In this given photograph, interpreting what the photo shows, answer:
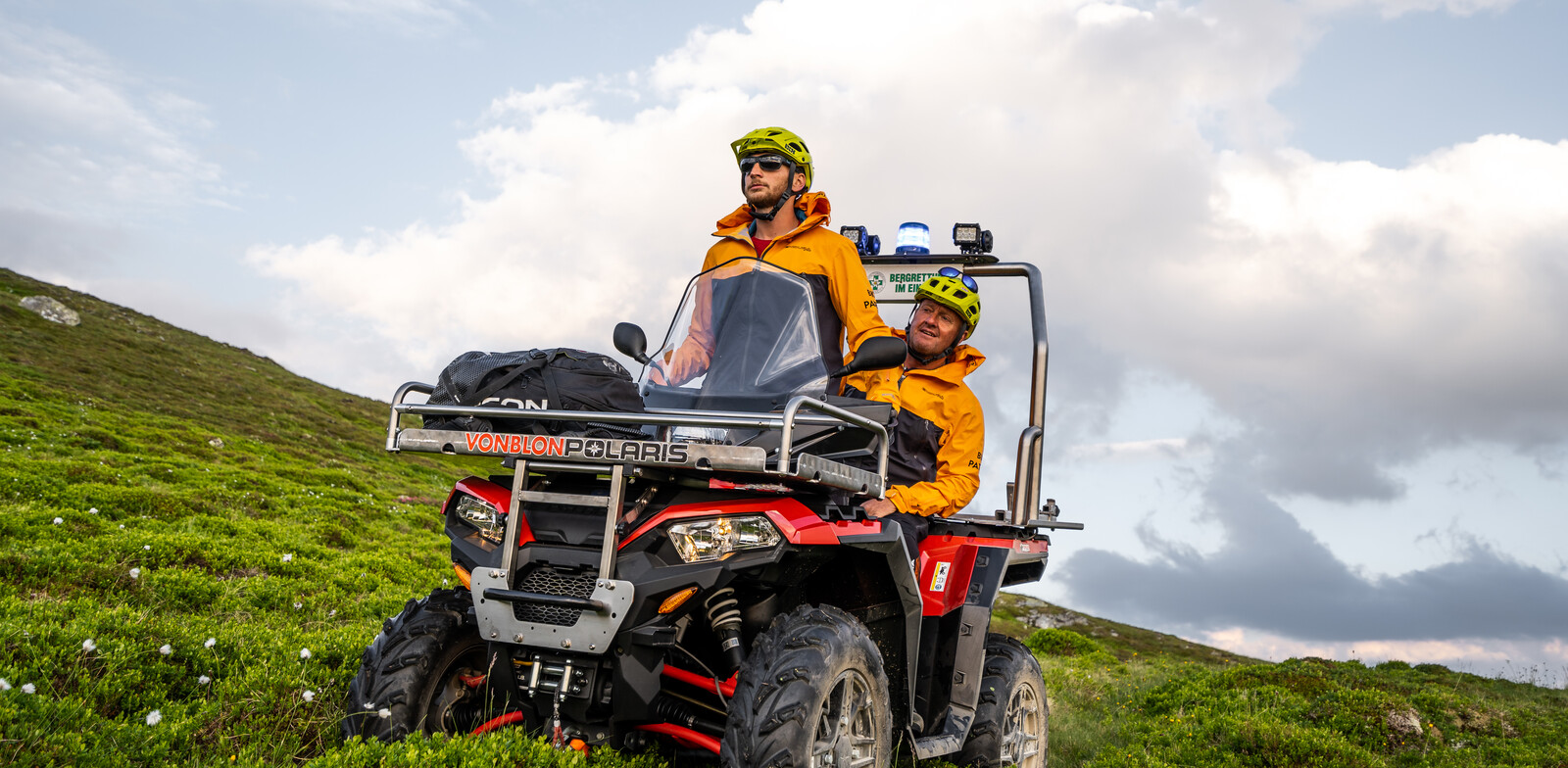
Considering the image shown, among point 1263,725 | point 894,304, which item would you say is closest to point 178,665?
point 894,304

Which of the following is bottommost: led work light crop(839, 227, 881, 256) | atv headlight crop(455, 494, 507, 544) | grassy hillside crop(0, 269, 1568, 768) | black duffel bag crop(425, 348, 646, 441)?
grassy hillside crop(0, 269, 1568, 768)

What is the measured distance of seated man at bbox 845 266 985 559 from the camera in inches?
229

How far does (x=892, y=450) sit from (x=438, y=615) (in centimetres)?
279

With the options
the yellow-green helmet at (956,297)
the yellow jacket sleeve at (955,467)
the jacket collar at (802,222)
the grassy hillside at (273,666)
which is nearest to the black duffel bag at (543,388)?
the grassy hillside at (273,666)

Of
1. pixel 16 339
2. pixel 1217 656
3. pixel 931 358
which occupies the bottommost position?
pixel 1217 656

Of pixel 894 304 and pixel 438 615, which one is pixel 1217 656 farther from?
pixel 438 615

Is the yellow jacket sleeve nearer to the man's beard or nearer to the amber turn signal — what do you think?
the man's beard

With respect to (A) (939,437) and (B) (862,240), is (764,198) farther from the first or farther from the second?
(B) (862,240)

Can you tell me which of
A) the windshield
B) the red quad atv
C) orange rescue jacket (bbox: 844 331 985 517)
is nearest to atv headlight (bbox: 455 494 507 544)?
the red quad atv

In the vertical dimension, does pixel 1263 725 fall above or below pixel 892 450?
below

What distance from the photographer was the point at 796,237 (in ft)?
19.6

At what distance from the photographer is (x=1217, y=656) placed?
35.8 m

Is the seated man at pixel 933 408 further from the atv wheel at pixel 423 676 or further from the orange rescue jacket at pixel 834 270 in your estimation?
the atv wheel at pixel 423 676

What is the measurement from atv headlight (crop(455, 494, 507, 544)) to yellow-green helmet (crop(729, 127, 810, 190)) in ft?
8.56
